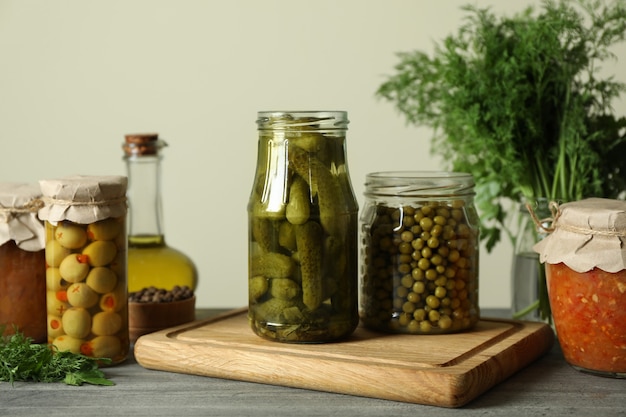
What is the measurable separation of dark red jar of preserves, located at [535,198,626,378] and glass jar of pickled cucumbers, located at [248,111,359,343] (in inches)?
10.8

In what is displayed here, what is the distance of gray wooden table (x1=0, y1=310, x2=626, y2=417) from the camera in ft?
3.24

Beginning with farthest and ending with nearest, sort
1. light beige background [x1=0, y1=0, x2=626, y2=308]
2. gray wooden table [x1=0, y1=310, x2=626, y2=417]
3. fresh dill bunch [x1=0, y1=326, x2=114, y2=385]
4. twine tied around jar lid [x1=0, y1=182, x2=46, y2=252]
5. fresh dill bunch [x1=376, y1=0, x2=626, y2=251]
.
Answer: light beige background [x1=0, y1=0, x2=626, y2=308] < fresh dill bunch [x1=376, y1=0, x2=626, y2=251] < twine tied around jar lid [x1=0, y1=182, x2=46, y2=252] < fresh dill bunch [x1=0, y1=326, x2=114, y2=385] < gray wooden table [x1=0, y1=310, x2=626, y2=417]

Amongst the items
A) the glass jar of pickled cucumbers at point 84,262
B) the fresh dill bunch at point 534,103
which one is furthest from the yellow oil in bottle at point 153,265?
the fresh dill bunch at point 534,103

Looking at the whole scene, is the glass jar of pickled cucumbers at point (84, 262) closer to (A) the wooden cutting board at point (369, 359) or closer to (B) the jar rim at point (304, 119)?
(A) the wooden cutting board at point (369, 359)

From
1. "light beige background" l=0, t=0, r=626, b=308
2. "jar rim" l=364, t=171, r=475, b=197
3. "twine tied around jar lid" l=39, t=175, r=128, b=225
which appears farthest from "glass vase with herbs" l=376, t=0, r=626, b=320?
"light beige background" l=0, t=0, r=626, b=308

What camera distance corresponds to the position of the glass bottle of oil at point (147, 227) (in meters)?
1.41

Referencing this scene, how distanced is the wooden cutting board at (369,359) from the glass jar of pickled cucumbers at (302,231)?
0.04 meters

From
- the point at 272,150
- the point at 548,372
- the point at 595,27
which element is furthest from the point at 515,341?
the point at 595,27

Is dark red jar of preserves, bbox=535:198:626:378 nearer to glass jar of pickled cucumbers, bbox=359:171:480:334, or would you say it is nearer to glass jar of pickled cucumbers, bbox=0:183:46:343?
glass jar of pickled cucumbers, bbox=359:171:480:334

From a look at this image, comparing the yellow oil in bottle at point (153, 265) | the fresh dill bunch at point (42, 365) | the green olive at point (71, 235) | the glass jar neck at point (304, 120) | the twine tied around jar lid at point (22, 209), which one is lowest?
the fresh dill bunch at point (42, 365)

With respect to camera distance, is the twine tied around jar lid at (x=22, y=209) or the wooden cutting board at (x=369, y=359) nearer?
the wooden cutting board at (x=369, y=359)

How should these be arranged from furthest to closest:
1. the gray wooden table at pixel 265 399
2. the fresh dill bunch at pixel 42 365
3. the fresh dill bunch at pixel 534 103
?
the fresh dill bunch at pixel 534 103
the fresh dill bunch at pixel 42 365
the gray wooden table at pixel 265 399

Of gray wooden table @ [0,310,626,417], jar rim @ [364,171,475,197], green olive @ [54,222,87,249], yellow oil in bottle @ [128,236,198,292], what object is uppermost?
jar rim @ [364,171,475,197]

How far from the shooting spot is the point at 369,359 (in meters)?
1.07
